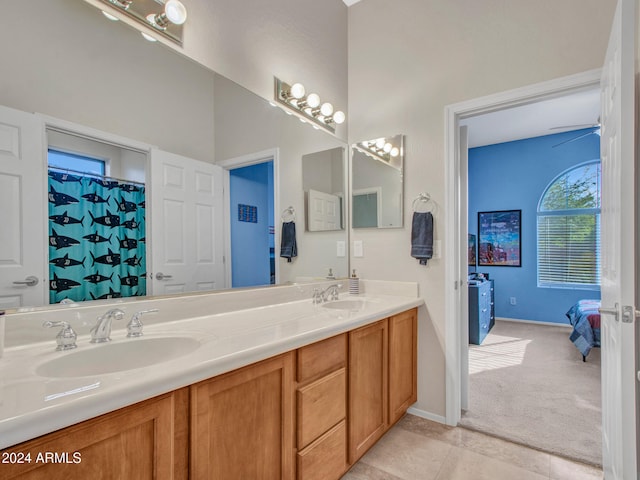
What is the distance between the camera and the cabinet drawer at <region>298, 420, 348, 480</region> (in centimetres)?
134

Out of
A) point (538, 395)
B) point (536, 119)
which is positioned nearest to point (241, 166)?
point (538, 395)

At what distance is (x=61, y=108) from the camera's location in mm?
1199

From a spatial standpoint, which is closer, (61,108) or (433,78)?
(61,108)

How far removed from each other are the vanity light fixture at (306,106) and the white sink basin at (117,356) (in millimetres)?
1572

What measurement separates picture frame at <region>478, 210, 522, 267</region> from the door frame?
4573mm

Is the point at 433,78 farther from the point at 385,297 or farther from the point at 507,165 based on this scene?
the point at 507,165

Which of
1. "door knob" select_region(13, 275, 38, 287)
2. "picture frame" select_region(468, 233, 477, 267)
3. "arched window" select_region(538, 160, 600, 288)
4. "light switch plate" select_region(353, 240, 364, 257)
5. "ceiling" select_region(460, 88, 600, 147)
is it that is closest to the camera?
"door knob" select_region(13, 275, 38, 287)

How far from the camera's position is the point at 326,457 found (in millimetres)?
1470

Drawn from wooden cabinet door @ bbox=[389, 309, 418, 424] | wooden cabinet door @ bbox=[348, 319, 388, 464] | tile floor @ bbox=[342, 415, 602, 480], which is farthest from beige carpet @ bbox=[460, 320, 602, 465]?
wooden cabinet door @ bbox=[348, 319, 388, 464]

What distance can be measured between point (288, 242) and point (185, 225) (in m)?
0.76

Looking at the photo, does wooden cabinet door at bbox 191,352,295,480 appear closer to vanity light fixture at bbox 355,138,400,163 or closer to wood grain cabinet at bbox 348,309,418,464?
wood grain cabinet at bbox 348,309,418,464

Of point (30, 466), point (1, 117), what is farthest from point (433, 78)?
point (30, 466)

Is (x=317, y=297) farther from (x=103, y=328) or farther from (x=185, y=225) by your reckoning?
(x=103, y=328)

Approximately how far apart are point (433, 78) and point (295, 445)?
2297 millimetres
